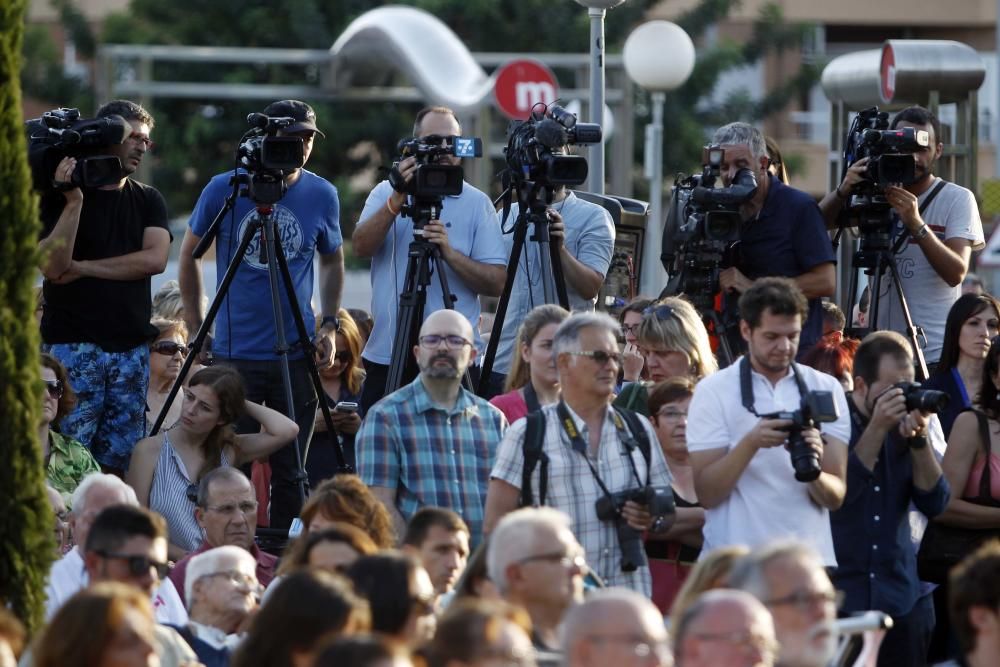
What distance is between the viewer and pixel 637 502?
23.3ft

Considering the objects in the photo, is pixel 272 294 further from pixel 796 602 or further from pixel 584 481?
pixel 796 602

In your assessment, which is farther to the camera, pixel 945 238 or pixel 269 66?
pixel 269 66

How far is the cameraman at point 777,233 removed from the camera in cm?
884

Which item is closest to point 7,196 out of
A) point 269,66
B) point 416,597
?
point 416,597

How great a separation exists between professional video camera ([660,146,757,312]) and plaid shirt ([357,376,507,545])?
1485 mm

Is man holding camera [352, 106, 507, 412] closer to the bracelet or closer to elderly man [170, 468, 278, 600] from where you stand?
the bracelet

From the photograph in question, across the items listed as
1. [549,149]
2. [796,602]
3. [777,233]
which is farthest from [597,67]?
[796,602]

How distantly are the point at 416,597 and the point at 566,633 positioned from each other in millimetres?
622

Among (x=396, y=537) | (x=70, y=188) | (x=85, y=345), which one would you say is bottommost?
(x=396, y=537)

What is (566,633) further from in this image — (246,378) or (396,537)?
(246,378)

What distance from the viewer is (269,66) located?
25.0 meters

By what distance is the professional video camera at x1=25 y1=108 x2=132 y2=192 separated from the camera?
27.2ft

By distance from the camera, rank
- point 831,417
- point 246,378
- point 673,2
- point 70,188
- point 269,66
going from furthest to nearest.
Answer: point 673,2 < point 269,66 < point 246,378 < point 70,188 < point 831,417

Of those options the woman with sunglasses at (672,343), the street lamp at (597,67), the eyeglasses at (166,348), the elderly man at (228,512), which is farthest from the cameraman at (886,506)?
the eyeglasses at (166,348)
